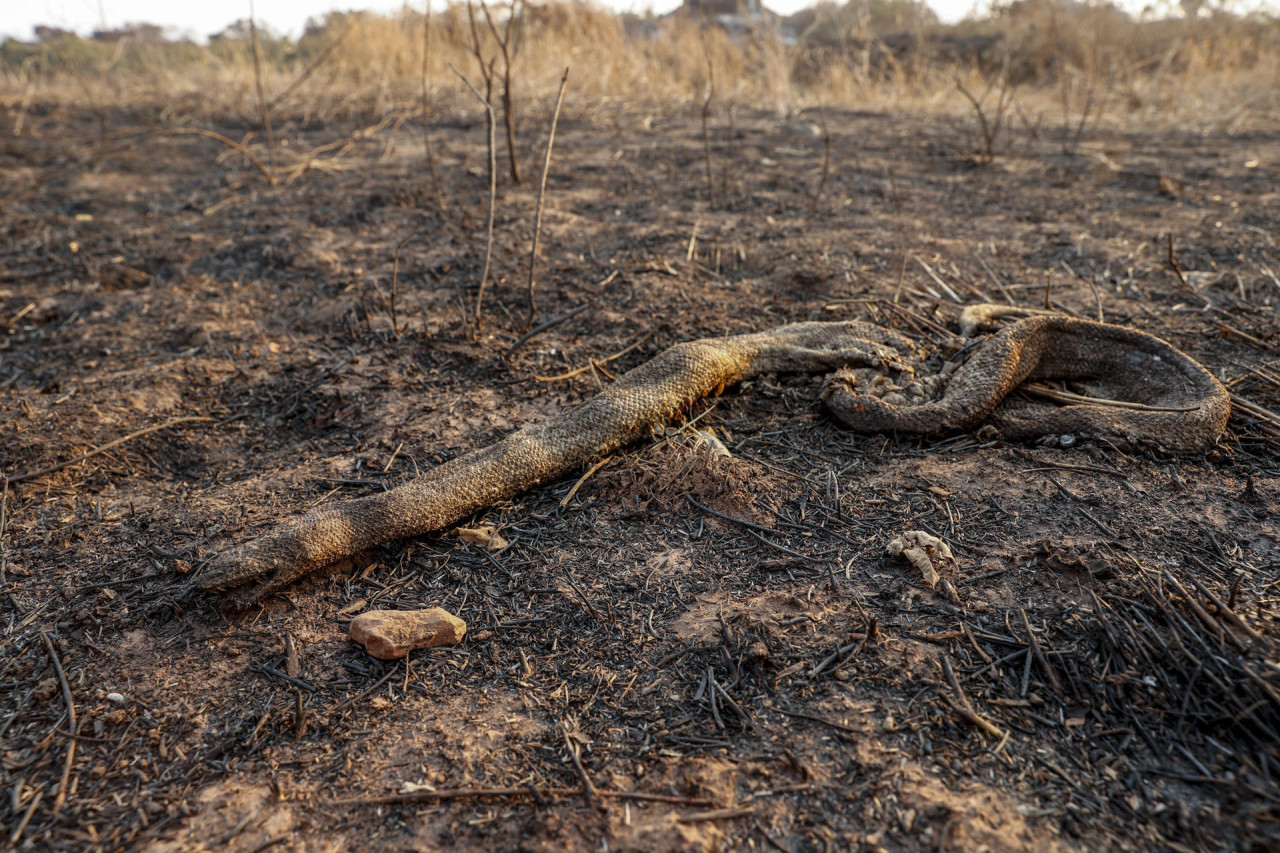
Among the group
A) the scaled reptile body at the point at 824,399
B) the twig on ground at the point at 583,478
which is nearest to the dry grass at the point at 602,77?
the scaled reptile body at the point at 824,399

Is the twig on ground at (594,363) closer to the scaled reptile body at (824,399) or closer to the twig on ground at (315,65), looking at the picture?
the scaled reptile body at (824,399)

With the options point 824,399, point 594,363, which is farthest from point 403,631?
point 824,399

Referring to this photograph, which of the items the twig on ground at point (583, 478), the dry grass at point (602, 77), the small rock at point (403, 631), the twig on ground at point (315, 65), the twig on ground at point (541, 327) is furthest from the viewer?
the dry grass at point (602, 77)

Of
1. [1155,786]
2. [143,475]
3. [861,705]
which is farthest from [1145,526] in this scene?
[143,475]

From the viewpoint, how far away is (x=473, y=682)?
1937mm

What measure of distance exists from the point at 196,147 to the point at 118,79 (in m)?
3.50

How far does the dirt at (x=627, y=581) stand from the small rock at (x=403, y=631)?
46mm

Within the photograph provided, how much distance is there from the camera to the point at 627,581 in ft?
7.36

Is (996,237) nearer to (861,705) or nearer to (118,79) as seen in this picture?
(861,705)

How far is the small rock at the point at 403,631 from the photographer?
1.99 meters

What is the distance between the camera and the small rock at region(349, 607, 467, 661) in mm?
1986

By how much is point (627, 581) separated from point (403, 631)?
68 centimetres

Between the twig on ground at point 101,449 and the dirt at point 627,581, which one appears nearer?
the dirt at point 627,581

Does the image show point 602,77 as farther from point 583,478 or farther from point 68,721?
point 68,721
